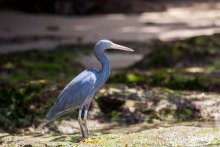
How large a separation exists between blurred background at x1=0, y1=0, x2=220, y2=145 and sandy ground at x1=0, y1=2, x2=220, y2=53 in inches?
1.1

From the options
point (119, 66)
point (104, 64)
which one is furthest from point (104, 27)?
point (104, 64)

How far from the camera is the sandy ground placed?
17.5 metres

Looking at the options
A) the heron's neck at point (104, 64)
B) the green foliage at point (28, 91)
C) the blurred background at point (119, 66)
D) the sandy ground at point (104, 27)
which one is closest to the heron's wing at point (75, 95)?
the heron's neck at point (104, 64)

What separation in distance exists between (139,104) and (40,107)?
4.49ft

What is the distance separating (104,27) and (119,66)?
6.17m

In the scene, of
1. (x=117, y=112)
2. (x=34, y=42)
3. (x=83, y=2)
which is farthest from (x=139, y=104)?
(x=83, y=2)

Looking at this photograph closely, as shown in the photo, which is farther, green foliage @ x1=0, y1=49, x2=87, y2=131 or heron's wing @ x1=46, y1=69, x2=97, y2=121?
green foliage @ x1=0, y1=49, x2=87, y2=131

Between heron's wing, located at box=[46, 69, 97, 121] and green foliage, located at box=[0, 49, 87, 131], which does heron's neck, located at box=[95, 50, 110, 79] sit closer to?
heron's wing, located at box=[46, 69, 97, 121]

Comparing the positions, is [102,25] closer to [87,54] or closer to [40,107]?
[87,54]

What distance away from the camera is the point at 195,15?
2194 cm

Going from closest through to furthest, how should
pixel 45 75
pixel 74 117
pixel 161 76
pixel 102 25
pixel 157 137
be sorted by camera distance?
pixel 157 137, pixel 74 117, pixel 161 76, pixel 45 75, pixel 102 25

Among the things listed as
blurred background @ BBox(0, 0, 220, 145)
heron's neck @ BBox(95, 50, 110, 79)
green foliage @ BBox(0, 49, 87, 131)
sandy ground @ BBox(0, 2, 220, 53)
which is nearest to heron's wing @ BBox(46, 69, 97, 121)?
heron's neck @ BBox(95, 50, 110, 79)

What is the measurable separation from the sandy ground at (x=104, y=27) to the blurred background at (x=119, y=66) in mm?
28

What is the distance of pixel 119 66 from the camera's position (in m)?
13.8
